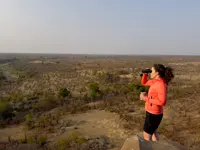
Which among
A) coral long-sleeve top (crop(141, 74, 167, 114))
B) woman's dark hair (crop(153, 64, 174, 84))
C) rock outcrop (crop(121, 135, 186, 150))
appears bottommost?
rock outcrop (crop(121, 135, 186, 150))

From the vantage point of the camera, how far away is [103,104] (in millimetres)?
13734

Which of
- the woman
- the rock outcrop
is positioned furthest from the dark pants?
the rock outcrop

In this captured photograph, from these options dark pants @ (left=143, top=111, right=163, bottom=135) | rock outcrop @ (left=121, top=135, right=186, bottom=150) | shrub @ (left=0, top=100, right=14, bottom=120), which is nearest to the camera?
dark pants @ (left=143, top=111, right=163, bottom=135)

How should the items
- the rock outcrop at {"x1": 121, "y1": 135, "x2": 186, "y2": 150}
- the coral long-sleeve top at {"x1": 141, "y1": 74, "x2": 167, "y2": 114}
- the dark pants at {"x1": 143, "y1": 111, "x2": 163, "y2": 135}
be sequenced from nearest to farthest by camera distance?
the coral long-sleeve top at {"x1": 141, "y1": 74, "x2": 167, "y2": 114} → the dark pants at {"x1": 143, "y1": 111, "x2": 163, "y2": 135} → the rock outcrop at {"x1": 121, "y1": 135, "x2": 186, "y2": 150}

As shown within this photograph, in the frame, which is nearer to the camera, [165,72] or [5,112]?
[165,72]

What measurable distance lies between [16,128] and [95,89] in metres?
7.08

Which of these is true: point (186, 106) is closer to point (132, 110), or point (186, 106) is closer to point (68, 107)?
point (132, 110)

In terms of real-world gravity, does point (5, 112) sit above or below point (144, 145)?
below

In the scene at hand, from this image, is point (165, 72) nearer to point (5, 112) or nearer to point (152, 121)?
point (152, 121)

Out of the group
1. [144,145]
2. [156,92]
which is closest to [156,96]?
[156,92]

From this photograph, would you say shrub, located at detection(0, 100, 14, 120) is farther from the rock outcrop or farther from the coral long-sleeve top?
the coral long-sleeve top

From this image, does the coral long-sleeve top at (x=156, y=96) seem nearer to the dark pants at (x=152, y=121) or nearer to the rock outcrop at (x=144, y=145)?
the dark pants at (x=152, y=121)

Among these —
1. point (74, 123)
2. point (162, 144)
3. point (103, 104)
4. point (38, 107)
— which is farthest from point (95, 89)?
point (162, 144)

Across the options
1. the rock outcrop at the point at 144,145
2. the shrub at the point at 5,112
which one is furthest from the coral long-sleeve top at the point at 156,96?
the shrub at the point at 5,112
